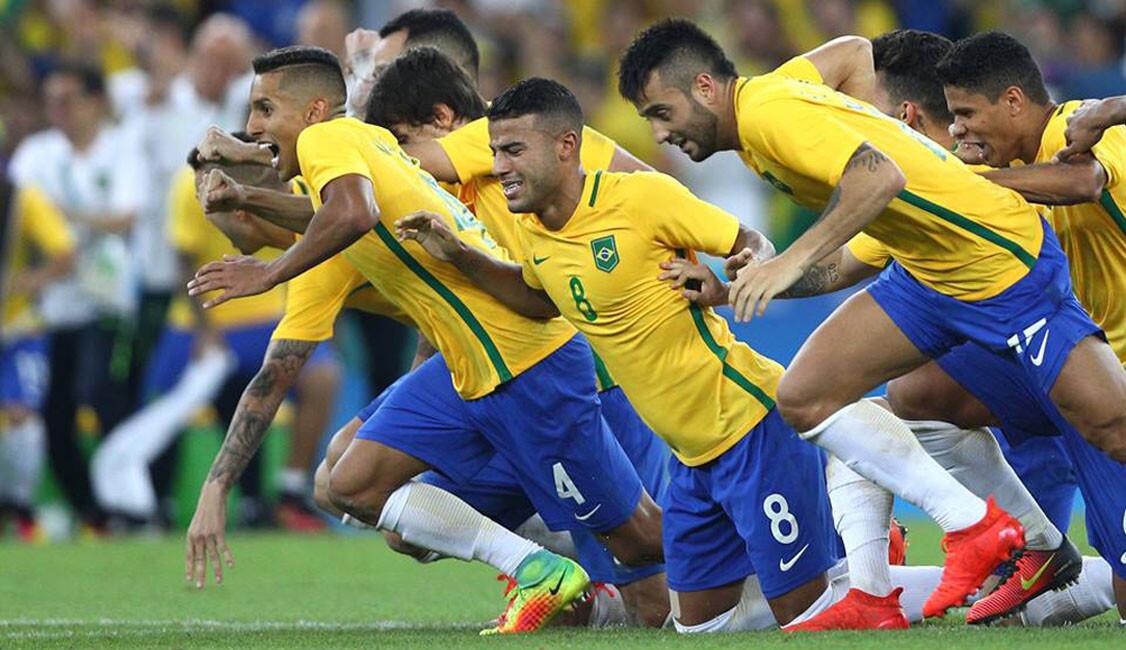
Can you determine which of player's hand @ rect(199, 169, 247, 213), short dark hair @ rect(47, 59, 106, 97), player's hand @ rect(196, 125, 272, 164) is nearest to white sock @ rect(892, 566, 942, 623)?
player's hand @ rect(199, 169, 247, 213)

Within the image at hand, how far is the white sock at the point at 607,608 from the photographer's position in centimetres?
752

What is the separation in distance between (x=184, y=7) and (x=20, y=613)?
9098mm

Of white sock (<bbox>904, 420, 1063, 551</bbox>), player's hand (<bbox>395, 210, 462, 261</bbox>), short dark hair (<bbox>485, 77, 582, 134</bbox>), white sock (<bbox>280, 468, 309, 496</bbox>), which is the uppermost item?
short dark hair (<bbox>485, 77, 582, 134</bbox>)

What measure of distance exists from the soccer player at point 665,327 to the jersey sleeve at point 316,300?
3.27 feet

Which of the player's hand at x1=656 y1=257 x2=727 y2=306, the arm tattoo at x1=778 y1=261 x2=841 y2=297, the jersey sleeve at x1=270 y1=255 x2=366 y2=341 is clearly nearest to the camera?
the player's hand at x1=656 y1=257 x2=727 y2=306

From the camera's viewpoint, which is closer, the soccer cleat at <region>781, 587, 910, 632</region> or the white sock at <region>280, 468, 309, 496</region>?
the soccer cleat at <region>781, 587, 910, 632</region>

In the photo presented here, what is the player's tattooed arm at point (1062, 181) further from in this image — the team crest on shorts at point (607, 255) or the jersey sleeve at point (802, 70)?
the team crest on shorts at point (607, 255)

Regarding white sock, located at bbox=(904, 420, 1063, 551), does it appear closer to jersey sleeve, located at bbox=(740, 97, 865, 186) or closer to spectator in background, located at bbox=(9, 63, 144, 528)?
jersey sleeve, located at bbox=(740, 97, 865, 186)

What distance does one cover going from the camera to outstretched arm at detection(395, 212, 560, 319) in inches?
266

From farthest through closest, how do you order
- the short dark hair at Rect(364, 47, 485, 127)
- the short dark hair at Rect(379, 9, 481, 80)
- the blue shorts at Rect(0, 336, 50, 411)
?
the blue shorts at Rect(0, 336, 50, 411) < the short dark hair at Rect(379, 9, 481, 80) < the short dark hair at Rect(364, 47, 485, 127)

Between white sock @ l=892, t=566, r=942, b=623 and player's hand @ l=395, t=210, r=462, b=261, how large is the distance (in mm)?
1862

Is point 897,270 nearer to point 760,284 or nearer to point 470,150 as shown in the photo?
point 760,284

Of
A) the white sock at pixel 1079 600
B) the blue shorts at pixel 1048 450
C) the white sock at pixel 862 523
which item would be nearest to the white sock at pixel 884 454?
the white sock at pixel 862 523

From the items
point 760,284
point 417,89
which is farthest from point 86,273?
point 760,284
